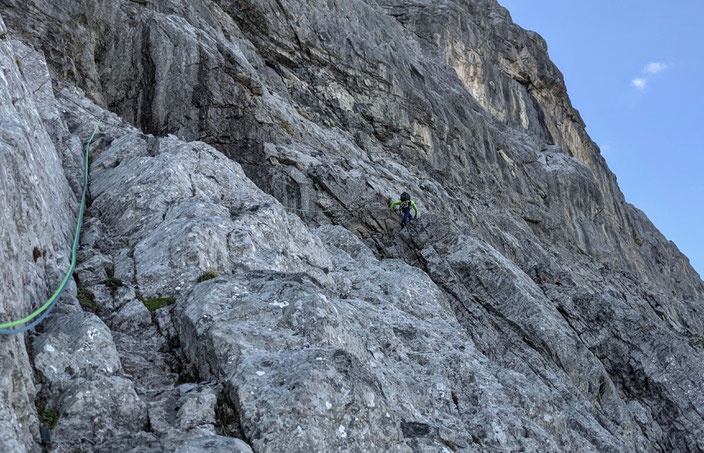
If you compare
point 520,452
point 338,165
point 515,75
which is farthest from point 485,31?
point 520,452

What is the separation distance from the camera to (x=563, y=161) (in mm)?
60938

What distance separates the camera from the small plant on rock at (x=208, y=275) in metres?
13.3

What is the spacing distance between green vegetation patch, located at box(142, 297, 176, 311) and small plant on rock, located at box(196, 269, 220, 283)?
80cm

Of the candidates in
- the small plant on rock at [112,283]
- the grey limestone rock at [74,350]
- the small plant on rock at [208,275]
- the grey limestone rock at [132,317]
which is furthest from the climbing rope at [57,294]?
the small plant on rock at [208,275]

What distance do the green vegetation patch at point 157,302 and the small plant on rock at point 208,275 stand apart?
80 centimetres

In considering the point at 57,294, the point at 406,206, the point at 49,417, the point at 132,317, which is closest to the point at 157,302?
the point at 132,317

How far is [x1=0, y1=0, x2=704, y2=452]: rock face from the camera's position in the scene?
30.8 ft

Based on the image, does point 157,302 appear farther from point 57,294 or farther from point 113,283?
point 57,294

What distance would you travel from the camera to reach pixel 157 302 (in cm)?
1256

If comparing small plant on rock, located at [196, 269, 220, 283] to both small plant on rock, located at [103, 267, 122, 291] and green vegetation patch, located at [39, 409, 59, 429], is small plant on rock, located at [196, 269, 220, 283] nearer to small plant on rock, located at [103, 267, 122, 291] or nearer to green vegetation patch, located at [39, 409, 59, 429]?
small plant on rock, located at [103, 267, 122, 291]

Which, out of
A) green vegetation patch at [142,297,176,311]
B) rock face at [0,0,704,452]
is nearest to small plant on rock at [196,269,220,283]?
rock face at [0,0,704,452]

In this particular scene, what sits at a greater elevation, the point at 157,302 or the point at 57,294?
the point at 157,302

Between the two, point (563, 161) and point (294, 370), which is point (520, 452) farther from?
point (563, 161)

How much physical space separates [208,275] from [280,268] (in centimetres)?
261
